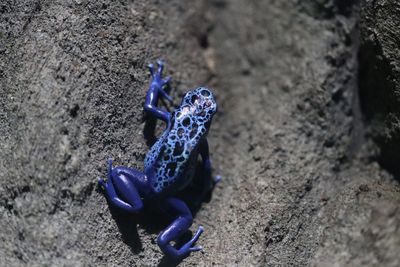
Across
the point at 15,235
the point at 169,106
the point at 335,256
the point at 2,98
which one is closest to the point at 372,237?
the point at 335,256

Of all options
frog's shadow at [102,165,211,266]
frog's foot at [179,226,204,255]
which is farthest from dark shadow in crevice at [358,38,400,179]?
frog's foot at [179,226,204,255]

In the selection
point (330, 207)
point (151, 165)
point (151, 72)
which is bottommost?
point (330, 207)

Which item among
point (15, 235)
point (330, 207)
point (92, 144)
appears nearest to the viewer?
point (15, 235)

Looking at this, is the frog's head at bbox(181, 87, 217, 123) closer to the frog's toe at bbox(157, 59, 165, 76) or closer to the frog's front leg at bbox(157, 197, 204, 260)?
the frog's toe at bbox(157, 59, 165, 76)

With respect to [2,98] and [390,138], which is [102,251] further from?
[390,138]

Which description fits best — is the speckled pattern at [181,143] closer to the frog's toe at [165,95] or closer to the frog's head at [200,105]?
the frog's head at [200,105]

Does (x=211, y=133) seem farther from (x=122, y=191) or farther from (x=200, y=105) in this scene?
(x=122, y=191)

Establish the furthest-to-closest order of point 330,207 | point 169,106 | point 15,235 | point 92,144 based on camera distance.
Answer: point 169,106 < point 330,207 < point 92,144 < point 15,235

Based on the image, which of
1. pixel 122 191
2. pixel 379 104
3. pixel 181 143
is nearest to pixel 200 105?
pixel 181 143

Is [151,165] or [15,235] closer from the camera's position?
[15,235]
